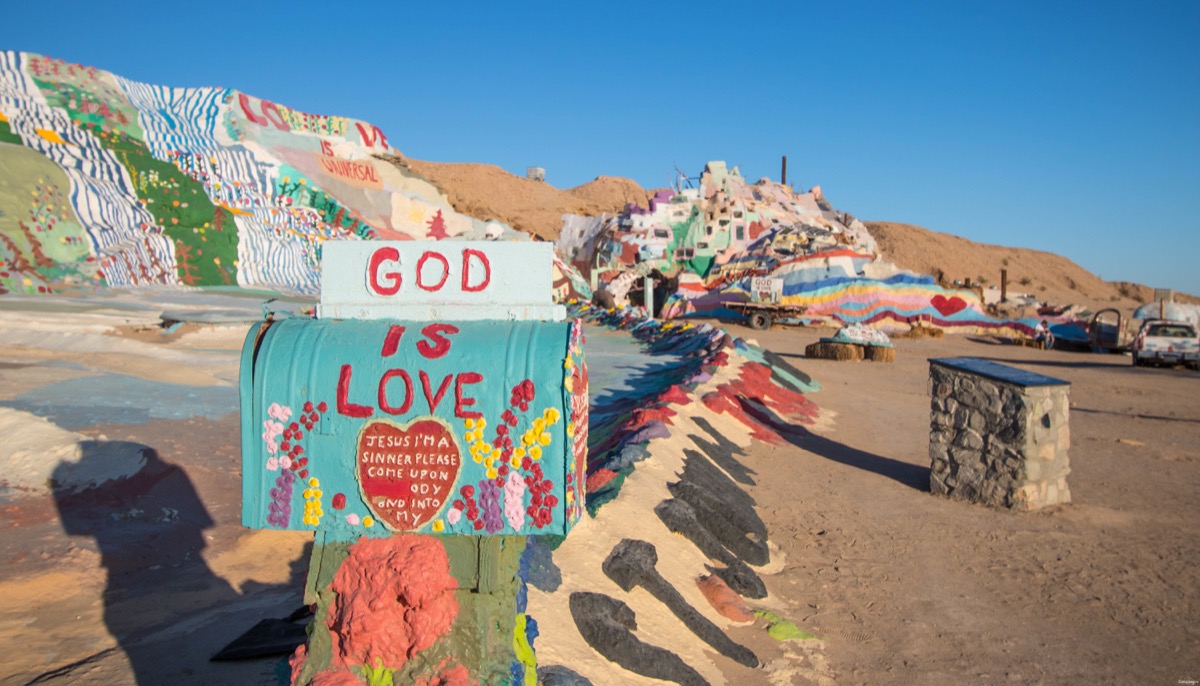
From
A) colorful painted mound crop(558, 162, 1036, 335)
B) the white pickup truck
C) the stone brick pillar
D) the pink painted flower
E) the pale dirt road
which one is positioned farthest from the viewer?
colorful painted mound crop(558, 162, 1036, 335)

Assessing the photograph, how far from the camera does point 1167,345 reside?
739 inches

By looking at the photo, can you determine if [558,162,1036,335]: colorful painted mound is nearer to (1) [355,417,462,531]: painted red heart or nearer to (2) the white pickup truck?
(2) the white pickup truck

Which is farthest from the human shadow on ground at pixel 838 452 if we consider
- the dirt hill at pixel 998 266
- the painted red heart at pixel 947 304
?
the dirt hill at pixel 998 266

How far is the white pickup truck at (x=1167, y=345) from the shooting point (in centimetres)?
1872

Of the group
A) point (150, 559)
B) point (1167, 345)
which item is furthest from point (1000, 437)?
point (1167, 345)

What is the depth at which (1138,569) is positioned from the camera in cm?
641

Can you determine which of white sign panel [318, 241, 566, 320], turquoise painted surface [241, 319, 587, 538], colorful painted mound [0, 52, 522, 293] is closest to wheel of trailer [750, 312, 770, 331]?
colorful painted mound [0, 52, 522, 293]

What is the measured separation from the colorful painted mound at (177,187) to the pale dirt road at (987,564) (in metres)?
10.1

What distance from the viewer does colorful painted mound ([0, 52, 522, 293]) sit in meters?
18.2

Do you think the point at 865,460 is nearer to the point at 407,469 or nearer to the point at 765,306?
the point at 407,469

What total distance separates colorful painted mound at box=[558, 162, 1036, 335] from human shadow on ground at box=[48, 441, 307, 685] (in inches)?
908

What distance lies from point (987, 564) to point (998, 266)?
56.7 meters

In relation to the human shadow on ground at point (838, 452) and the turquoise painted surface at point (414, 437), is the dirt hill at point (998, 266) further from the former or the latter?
the turquoise painted surface at point (414, 437)

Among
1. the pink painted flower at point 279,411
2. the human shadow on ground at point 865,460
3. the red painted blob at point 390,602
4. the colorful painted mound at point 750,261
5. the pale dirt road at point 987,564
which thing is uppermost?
the colorful painted mound at point 750,261
